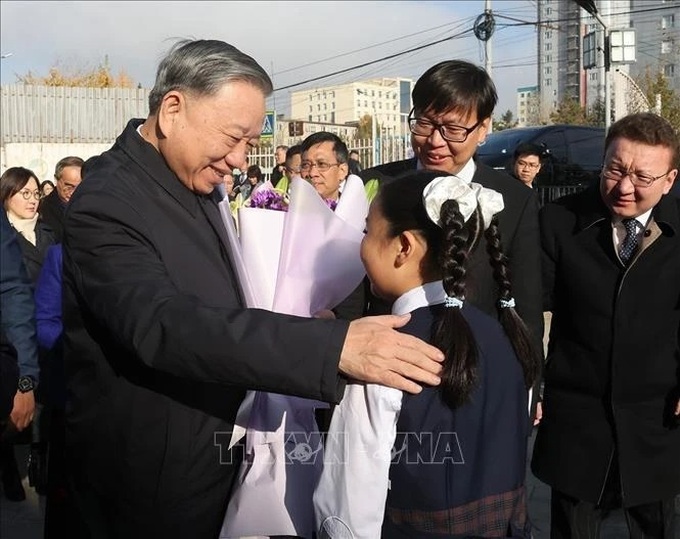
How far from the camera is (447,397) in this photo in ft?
5.19

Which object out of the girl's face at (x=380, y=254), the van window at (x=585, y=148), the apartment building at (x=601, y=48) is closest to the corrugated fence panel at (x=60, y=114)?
the van window at (x=585, y=148)

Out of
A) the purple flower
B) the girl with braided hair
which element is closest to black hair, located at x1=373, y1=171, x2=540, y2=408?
the girl with braided hair

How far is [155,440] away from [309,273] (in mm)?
545

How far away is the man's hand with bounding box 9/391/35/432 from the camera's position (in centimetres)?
338

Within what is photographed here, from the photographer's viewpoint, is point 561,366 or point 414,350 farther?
point 561,366

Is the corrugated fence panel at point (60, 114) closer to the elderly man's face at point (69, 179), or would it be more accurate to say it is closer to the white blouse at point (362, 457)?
the elderly man's face at point (69, 179)

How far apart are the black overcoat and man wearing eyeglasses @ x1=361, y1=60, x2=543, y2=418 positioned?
0.33m

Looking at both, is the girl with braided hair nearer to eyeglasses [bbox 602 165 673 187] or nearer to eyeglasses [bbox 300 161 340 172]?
eyeglasses [bbox 602 165 673 187]

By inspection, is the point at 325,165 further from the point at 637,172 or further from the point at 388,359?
the point at 388,359

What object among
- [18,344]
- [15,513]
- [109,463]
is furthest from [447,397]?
[15,513]

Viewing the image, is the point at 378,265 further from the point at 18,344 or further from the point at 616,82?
the point at 616,82

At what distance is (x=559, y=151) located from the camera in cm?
1252

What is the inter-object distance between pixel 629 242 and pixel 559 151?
400 inches

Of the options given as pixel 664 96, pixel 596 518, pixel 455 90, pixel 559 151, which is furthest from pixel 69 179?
pixel 664 96
